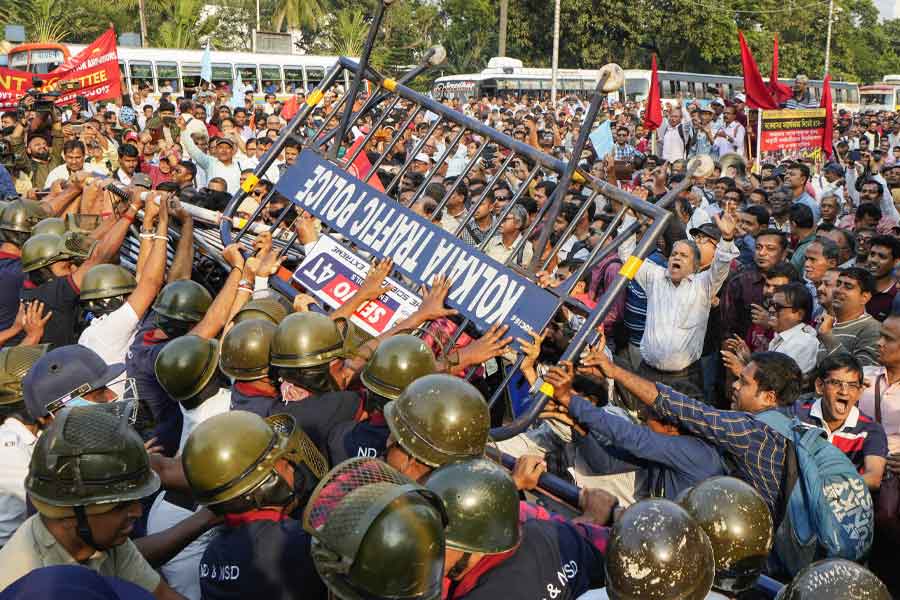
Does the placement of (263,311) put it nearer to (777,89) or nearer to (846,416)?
(846,416)

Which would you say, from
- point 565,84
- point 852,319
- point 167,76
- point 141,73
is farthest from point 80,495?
point 565,84

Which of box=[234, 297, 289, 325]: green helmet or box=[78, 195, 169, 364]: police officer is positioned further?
box=[78, 195, 169, 364]: police officer

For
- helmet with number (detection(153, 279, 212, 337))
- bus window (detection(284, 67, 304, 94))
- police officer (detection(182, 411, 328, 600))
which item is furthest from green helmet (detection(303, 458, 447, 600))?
bus window (detection(284, 67, 304, 94))

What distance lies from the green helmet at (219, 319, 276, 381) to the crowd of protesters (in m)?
0.01

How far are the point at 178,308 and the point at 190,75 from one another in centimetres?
2161

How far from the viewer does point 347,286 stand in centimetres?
478

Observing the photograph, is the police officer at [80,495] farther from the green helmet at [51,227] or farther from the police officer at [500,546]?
the green helmet at [51,227]

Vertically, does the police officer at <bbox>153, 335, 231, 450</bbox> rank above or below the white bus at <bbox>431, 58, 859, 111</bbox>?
below

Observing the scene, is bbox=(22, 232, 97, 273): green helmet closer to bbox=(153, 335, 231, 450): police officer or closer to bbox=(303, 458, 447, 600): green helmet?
bbox=(153, 335, 231, 450): police officer

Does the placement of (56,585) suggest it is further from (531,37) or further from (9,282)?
(531,37)

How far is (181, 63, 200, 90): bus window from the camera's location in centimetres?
2400

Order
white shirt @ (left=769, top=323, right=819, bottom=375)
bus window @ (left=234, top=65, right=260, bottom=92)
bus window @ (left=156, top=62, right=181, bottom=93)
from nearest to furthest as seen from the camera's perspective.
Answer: white shirt @ (left=769, top=323, right=819, bottom=375), bus window @ (left=156, top=62, right=181, bottom=93), bus window @ (left=234, top=65, right=260, bottom=92)

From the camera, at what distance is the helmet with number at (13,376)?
3.57 metres

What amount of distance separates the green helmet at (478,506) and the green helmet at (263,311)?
2267 mm
